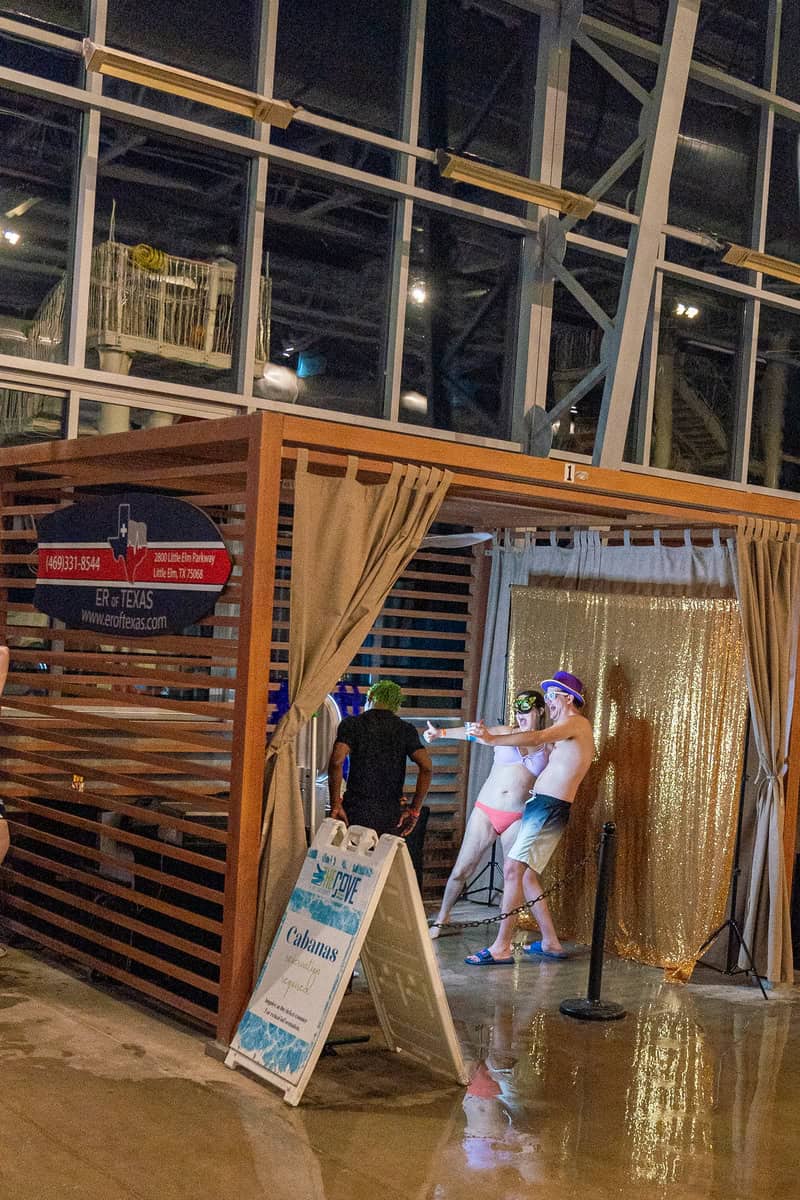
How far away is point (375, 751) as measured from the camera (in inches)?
244

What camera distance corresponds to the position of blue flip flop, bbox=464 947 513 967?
6910 millimetres

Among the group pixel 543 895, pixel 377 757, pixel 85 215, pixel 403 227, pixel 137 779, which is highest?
pixel 403 227

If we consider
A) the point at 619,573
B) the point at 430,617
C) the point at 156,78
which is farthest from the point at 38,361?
the point at 619,573

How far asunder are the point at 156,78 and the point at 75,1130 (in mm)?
5372

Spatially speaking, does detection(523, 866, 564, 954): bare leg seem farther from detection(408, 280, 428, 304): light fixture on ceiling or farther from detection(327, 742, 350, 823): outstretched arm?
detection(408, 280, 428, 304): light fixture on ceiling

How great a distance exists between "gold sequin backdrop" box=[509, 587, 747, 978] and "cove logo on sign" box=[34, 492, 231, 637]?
9.11 feet

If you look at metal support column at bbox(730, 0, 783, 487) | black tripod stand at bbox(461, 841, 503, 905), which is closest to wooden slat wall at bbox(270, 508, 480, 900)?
black tripod stand at bbox(461, 841, 503, 905)

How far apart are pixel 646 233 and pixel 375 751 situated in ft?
17.4

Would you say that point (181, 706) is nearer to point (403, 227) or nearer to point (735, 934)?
point (735, 934)

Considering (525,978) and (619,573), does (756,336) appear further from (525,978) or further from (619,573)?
(525,978)

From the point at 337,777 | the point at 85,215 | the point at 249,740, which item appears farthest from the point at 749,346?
the point at 249,740

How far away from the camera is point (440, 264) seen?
9.70 metres

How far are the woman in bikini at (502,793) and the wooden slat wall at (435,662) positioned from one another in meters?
0.90

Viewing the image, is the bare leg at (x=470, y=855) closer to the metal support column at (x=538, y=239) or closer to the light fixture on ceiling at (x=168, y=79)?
the metal support column at (x=538, y=239)
